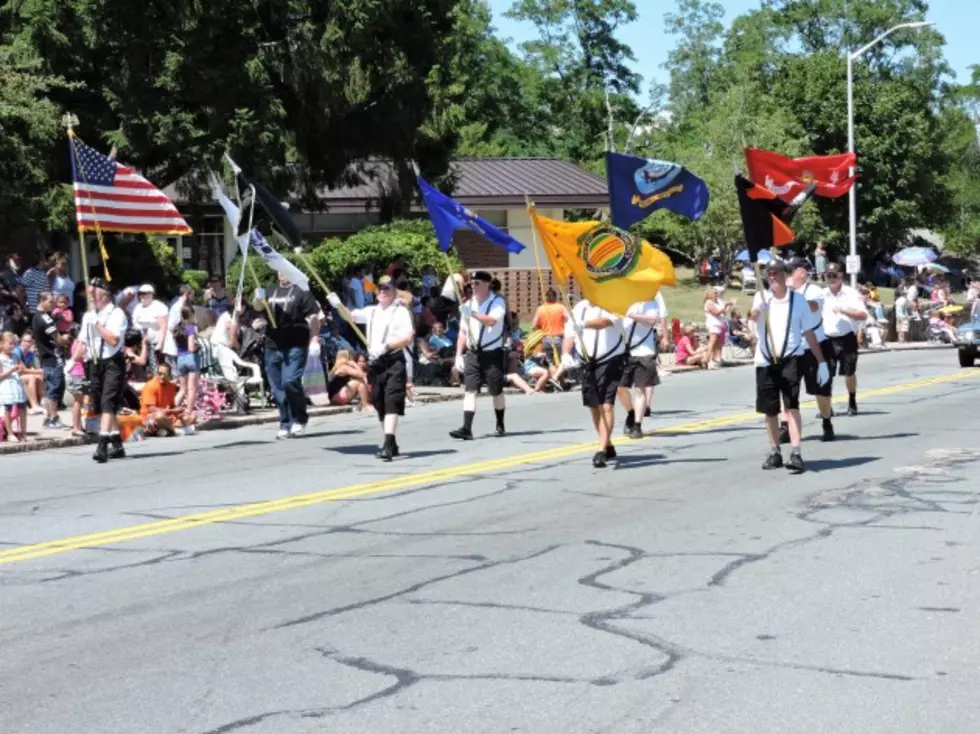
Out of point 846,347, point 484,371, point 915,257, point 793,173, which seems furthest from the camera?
point 915,257

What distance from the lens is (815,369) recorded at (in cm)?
1479

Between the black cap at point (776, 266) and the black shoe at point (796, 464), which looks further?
the black shoe at point (796, 464)

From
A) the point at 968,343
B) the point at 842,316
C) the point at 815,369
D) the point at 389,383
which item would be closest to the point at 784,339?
the point at 815,369

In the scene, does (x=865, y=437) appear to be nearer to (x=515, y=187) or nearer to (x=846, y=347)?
(x=846, y=347)

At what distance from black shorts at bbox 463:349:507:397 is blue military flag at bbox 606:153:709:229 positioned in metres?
2.17

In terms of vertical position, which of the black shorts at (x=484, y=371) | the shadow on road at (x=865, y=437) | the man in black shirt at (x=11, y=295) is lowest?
the shadow on road at (x=865, y=437)

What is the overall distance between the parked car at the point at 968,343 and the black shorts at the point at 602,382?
17723 millimetres

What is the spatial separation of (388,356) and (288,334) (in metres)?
2.14

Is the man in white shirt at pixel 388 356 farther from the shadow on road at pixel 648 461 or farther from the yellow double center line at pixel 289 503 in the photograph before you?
the shadow on road at pixel 648 461

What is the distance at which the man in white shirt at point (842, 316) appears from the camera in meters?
17.7

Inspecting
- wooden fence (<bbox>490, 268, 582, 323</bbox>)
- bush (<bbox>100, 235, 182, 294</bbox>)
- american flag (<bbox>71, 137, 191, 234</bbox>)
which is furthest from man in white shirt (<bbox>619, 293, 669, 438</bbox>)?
wooden fence (<bbox>490, 268, 582, 323</bbox>)

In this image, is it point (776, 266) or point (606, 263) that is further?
point (606, 263)

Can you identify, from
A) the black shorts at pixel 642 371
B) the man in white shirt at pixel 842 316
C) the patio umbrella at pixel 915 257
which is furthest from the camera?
the patio umbrella at pixel 915 257

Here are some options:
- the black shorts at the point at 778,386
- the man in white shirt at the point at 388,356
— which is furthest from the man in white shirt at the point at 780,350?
the man in white shirt at the point at 388,356
